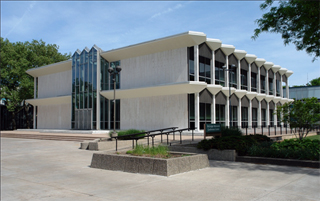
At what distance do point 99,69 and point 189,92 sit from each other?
13.3 m

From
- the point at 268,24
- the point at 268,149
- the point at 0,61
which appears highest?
the point at 0,61

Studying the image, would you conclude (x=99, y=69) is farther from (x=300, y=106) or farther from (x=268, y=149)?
(x=268, y=149)

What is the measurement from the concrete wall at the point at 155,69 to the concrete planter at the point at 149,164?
18945 mm

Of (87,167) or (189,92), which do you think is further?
(189,92)

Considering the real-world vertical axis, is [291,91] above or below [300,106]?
above

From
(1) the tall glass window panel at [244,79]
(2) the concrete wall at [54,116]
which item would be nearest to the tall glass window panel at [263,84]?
(1) the tall glass window panel at [244,79]

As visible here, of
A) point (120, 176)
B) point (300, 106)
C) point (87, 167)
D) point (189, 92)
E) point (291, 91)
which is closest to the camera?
point (120, 176)

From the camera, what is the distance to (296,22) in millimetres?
13727

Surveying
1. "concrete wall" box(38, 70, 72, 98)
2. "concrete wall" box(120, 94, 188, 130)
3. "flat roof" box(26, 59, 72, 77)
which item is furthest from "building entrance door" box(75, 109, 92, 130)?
"flat roof" box(26, 59, 72, 77)

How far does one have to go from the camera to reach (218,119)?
31953 mm

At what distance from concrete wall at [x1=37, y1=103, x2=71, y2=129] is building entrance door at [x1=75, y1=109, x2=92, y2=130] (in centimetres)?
373

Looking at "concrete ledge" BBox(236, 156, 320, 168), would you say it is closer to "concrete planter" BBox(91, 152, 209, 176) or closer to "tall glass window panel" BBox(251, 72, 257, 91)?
"concrete planter" BBox(91, 152, 209, 176)

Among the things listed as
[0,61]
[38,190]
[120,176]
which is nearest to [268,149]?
[120,176]

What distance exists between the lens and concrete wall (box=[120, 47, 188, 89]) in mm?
29344
